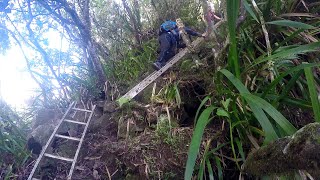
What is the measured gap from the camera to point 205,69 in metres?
2.32

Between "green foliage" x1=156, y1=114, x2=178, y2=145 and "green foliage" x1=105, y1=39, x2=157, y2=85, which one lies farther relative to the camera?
"green foliage" x1=105, y1=39, x2=157, y2=85

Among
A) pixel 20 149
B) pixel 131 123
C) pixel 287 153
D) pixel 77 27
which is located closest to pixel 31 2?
pixel 77 27

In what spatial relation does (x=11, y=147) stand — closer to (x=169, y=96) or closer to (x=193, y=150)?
(x=169, y=96)

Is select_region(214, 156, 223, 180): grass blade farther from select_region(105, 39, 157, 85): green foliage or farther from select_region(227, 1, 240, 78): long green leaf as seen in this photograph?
select_region(105, 39, 157, 85): green foliage

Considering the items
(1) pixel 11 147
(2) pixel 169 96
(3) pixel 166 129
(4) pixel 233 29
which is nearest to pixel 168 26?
(2) pixel 169 96

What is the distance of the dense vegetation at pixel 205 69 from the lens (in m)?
1.34

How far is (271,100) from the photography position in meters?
1.48

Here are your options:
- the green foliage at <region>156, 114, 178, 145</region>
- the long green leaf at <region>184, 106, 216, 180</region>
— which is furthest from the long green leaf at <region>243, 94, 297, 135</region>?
the green foliage at <region>156, 114, 178, 145</region>

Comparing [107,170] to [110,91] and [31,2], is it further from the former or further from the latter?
[31,2]

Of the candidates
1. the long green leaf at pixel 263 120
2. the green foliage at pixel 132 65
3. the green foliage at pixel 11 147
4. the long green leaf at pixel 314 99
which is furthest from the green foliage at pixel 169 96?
the green foliage at pixel 11 147

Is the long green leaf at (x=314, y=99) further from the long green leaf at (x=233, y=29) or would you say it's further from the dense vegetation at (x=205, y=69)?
the long green leaf at (x=233, y=29)

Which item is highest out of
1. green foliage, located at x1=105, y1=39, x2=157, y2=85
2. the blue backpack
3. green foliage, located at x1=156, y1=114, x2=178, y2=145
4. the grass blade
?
the blue backpack

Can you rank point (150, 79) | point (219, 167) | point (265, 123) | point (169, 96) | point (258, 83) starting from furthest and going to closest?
point (150, 79), point (169, 96), point (258, 83), point (219, 167), point (265, 123)

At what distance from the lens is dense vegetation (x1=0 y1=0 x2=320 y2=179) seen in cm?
134
